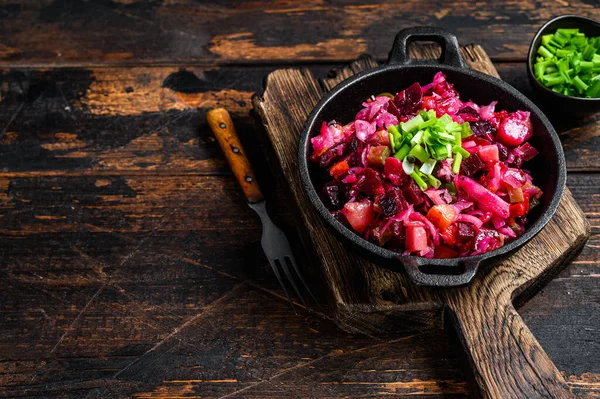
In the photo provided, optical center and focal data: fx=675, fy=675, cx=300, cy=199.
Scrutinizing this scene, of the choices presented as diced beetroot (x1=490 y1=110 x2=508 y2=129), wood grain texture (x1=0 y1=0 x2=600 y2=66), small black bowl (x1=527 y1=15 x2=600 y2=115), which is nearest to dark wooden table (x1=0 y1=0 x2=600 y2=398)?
wood grain texture (x1=0 y1=0 x2=600 y2=66)

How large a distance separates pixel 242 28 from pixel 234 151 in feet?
2.94

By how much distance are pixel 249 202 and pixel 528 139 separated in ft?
3.65

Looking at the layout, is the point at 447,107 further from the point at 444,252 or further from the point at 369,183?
the point at 444,252

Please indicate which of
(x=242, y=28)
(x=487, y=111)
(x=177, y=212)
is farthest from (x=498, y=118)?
(x=242, y=28)

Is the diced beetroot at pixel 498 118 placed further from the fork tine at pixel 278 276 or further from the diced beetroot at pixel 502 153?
the fork tine at pixel 278 276

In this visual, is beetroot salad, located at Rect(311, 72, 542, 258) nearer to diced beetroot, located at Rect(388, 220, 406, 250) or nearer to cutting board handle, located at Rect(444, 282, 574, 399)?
diced beetroot, located at Rect(388, 220, 406, 250)

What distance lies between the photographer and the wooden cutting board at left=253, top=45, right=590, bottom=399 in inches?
85.9

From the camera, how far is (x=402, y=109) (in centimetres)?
249

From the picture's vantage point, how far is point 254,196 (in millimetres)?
2773

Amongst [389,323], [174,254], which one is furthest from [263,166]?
[389,323]

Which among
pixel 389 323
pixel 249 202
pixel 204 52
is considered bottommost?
pixel 389 323

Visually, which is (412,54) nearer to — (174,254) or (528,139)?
(528,139)

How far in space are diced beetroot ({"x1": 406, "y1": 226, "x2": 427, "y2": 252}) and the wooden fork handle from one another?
0.80 metres

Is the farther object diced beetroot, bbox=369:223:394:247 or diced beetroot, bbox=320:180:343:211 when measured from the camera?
diced beetroot, bbox=320:180:343:211
